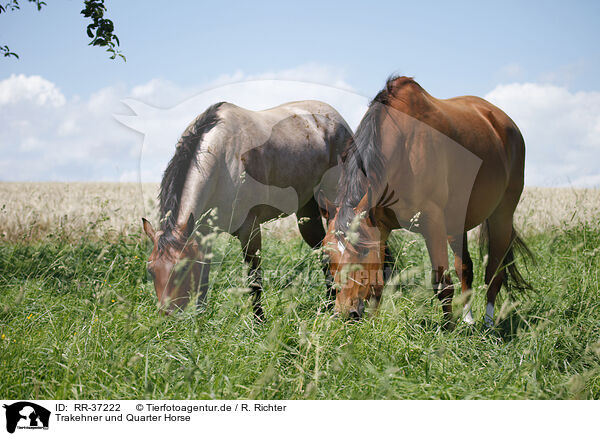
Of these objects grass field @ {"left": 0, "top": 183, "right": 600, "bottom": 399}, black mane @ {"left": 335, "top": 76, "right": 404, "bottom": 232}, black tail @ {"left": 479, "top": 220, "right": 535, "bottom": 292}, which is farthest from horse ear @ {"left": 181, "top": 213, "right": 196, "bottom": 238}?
black tail @ {"left": 479, "top": 220, "right": 535, "bottom": 292}

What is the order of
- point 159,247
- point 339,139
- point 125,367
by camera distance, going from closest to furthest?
point 125,367
point 159,247
point 339,139

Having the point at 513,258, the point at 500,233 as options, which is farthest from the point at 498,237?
the point at 513,258

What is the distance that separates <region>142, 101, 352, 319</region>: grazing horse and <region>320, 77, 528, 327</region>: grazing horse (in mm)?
483

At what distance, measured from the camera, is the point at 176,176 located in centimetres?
346

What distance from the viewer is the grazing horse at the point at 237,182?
10.2 feet

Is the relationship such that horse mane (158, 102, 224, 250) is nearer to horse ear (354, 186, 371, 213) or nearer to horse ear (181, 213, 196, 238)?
horse ear (181, 213, 196, 238)

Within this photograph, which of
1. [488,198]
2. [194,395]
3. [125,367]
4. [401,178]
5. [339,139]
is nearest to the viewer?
[194,395]

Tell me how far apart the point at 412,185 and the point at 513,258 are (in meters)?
2.29

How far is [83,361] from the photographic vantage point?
2.38 metres

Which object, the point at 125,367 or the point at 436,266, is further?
the point at 436,266

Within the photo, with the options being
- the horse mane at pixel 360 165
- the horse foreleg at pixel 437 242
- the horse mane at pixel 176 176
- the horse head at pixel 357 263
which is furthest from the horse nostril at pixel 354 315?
the horse mane at pixel 176 176
